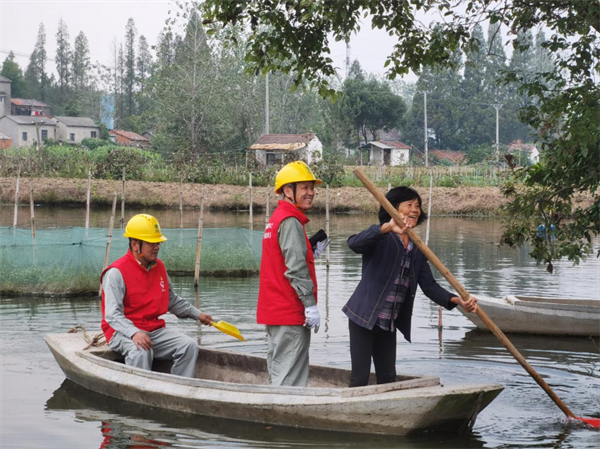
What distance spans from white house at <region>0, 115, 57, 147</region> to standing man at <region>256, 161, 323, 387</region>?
6568cm

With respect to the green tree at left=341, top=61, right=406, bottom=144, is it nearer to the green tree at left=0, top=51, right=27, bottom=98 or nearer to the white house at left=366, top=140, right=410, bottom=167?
the white house at left=366, top=140, right=410, bottom=167

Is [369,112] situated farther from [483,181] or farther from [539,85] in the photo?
[539,85]

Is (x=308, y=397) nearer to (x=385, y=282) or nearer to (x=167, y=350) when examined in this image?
(x=385, y=282)

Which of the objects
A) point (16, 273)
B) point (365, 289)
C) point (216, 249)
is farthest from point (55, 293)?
point (365, 289)

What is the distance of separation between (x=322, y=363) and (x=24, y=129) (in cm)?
6408

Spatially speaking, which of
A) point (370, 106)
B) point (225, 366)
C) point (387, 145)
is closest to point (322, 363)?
point (225, 366)

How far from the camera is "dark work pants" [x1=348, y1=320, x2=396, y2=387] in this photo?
6277 millimetres

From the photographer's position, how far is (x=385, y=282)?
617cm

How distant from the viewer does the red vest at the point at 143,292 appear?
7543mm

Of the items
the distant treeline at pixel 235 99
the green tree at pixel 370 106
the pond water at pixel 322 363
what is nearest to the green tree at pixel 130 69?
the distant treeline at pixel 235 99

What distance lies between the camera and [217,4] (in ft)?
29.4

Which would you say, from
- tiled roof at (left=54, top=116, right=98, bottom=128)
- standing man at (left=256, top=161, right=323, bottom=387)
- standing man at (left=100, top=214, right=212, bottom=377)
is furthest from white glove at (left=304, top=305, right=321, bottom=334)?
tiled roof at (left=54, top=116, right=98, bottom=128)

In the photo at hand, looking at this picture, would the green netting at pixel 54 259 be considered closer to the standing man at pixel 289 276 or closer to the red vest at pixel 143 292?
the red vest at pixel 143 292

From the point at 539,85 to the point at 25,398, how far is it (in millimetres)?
5948
